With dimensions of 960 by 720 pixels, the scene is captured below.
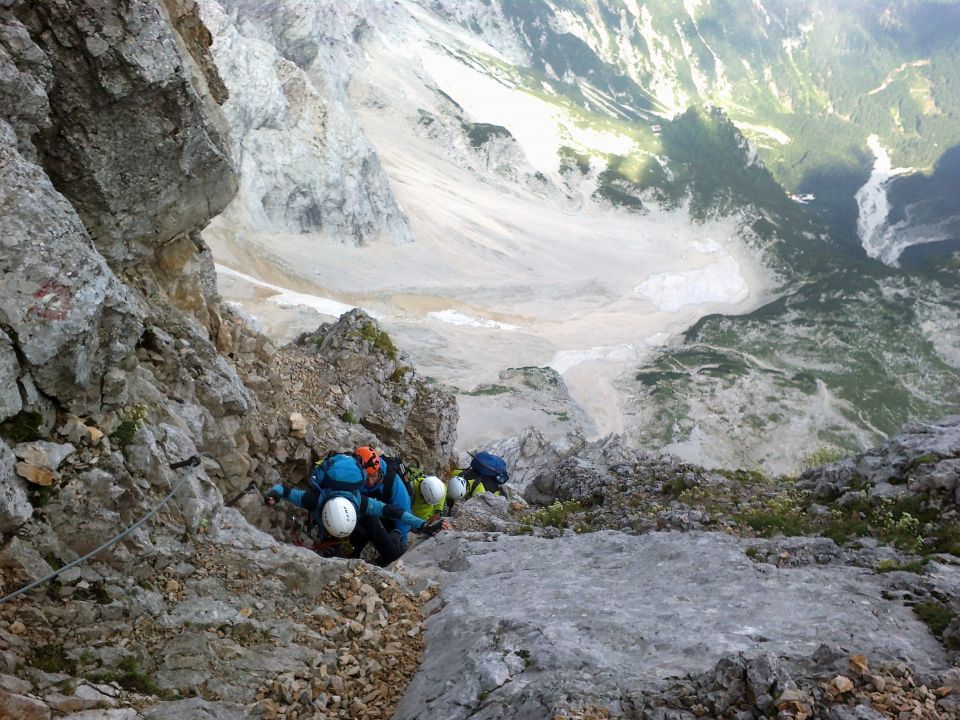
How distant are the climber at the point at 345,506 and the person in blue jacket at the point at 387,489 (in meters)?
0.06

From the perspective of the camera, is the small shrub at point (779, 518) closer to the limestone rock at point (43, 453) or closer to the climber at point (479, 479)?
the climber at point (479, 479)

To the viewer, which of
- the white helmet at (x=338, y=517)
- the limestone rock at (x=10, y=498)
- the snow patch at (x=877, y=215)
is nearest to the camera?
the limestone rock at (x=10, y=498)

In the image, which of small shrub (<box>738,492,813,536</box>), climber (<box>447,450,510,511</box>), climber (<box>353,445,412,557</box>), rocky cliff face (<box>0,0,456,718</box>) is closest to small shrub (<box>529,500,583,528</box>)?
climber (<box>447,450,510,511</box>)

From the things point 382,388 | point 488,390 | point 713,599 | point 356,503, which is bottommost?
point 488,390

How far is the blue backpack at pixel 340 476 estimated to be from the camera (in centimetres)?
923

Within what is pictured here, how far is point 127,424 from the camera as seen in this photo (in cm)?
688

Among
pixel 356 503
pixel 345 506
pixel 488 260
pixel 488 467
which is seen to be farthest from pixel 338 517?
pixel 488 260

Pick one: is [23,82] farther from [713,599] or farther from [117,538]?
[713,599]

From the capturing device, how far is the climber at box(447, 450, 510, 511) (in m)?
12.7

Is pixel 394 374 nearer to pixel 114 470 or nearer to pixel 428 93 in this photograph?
pixel 114 470

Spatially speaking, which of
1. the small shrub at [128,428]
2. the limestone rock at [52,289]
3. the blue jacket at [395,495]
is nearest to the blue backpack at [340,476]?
the blue jacket at [395,495]

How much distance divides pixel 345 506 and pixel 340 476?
49cm

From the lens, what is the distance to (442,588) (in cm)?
780

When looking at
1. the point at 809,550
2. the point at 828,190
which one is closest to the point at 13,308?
the point at 809,550
